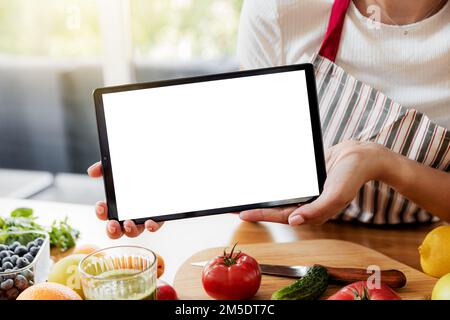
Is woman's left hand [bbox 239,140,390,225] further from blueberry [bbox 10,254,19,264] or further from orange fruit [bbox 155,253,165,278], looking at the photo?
blueberry [bbox 10,254,19,264]

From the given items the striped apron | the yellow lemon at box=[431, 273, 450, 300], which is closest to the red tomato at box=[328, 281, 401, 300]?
the yellow lemon at box=[431, 273, 450, 300]

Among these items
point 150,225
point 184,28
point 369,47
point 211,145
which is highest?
point 184,28

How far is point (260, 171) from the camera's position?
958 millimetres

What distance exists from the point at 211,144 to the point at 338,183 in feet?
0.68

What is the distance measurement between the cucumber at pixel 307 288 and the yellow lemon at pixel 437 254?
0.56ft

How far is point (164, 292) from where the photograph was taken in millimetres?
868

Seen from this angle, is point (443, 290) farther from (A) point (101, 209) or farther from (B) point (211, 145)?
(A) point (101, 209)

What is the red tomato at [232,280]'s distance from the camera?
88cm

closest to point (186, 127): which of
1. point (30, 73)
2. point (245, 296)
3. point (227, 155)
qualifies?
point (227, 155)

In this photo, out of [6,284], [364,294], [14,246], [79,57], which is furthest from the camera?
[79,57]

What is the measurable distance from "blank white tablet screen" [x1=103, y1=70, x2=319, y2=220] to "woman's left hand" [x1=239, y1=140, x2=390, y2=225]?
3 centimetres

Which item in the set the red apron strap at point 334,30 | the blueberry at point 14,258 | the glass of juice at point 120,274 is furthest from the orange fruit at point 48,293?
the red apron strap at point 334,30

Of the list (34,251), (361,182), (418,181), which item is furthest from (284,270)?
(34,251)

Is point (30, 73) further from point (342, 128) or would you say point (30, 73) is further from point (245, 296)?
point (245, 296)
